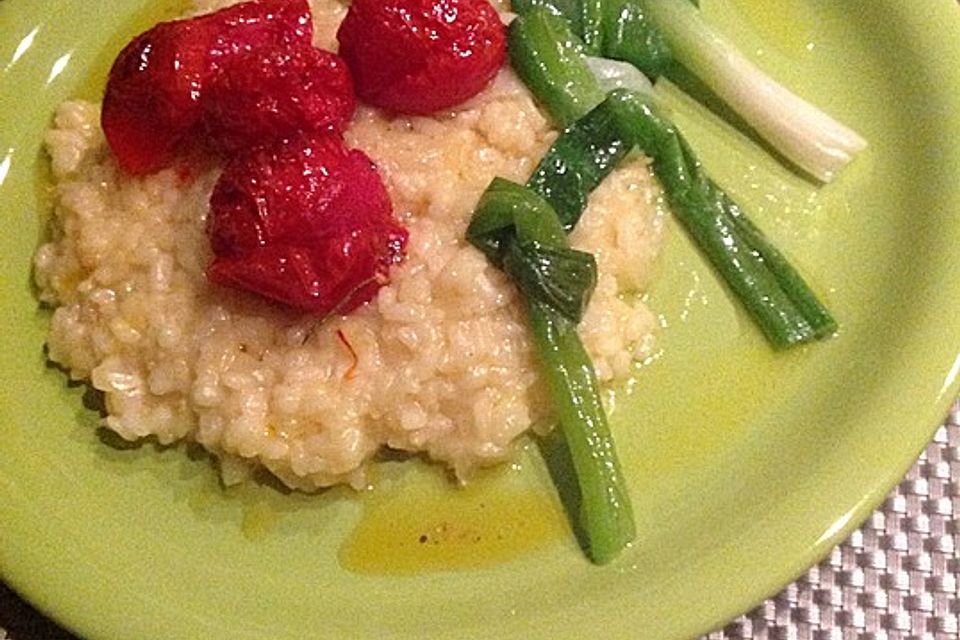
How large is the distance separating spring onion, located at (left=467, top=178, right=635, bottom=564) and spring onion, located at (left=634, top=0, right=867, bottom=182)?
0.53m

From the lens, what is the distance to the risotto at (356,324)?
2.17m

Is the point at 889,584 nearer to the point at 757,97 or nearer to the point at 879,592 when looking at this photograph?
the point at 879,592

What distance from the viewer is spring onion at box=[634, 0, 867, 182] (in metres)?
2.48

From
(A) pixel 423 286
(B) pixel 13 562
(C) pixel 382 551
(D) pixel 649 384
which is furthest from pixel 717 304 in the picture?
(B) pixel 13 562

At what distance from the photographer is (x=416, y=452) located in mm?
2264

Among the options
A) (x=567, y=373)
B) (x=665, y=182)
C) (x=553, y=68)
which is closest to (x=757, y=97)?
(x=665, y=182)

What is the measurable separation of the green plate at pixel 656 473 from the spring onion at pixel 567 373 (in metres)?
0.06

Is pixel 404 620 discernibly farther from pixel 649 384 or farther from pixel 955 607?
pixel 955 607

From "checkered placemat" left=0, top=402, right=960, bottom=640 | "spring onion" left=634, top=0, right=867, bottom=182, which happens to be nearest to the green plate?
"spring onion" left=634, top=0, right=867, bottom=182

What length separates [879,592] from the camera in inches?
89.7

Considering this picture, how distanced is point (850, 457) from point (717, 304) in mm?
439

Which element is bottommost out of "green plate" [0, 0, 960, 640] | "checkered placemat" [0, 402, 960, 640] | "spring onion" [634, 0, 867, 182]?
"checkered placemat" [0, 402, 960, 640]

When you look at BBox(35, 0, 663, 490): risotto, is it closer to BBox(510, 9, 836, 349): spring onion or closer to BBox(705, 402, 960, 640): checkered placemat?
BBox(510, 9, 836, 349): spring onion

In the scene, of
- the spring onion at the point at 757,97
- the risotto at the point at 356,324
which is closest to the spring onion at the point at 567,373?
the risotto at the point at 356,324
